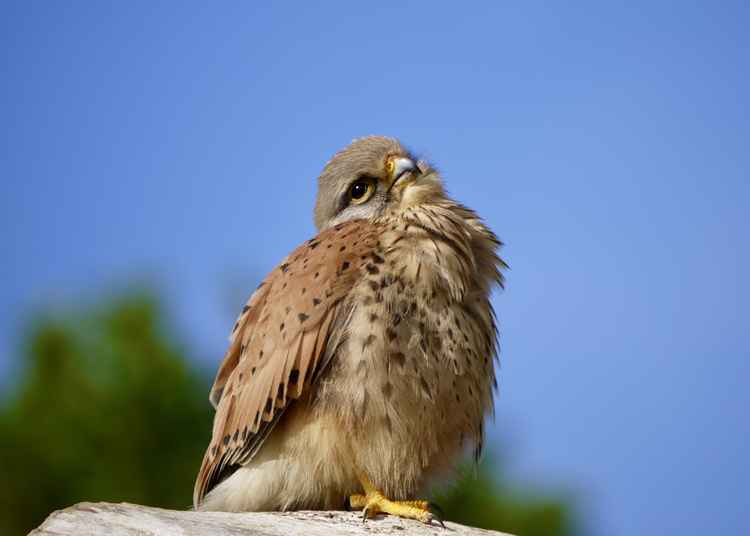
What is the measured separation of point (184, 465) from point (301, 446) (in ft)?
20.2

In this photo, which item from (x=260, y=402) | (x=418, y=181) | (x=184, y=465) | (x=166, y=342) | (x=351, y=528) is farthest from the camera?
(x=166, y=342)

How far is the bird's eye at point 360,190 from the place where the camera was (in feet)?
12.7

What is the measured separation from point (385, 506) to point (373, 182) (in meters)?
1.42

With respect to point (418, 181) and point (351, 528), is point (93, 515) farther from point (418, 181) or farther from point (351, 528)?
point (418, 181)

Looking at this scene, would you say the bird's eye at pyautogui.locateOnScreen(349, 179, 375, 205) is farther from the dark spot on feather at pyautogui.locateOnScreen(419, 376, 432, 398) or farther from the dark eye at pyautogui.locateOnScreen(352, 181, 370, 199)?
the dark spot on feather at pyautogui.locateOnScreen(419, 376, 432, 398)

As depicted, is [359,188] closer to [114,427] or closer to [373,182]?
[373,182]

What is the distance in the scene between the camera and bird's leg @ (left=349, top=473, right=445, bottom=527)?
3.24 meters

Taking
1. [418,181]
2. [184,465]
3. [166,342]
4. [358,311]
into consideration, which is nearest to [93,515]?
[358,311]

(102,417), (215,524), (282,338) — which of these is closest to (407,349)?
(282,338)

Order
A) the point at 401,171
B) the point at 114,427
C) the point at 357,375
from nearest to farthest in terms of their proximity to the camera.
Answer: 1. the point at 357,375
2. the point at 401,171
3. the point at 114,427

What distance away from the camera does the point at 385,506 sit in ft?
10.7

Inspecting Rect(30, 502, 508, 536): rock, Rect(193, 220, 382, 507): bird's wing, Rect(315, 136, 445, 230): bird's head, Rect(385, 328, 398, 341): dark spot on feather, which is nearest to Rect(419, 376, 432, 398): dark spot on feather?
Rect(385, 328, 398, 341): dark spot on feather

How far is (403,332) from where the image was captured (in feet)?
10.6

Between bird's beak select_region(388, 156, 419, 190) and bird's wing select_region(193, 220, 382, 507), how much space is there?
281 millimetres
